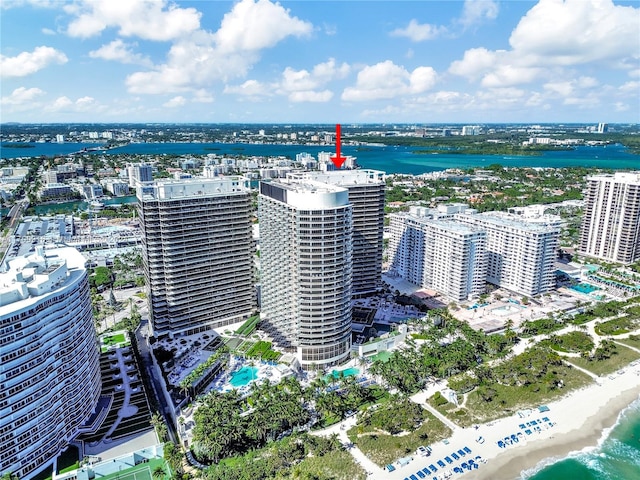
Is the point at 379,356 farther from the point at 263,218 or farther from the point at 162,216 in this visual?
the point at 162,216

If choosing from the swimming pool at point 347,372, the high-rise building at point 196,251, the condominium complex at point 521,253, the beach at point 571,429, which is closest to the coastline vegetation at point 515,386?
the beach at point 571,429

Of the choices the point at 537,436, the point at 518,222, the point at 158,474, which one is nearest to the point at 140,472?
the point at 158,474

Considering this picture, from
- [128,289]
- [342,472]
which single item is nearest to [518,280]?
[342,472]

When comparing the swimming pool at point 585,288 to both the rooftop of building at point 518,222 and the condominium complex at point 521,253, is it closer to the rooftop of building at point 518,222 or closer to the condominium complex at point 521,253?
the condominium complex at point 521,253

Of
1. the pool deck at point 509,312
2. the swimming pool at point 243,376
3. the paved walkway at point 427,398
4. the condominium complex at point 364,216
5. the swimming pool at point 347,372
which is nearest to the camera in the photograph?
the paved walkway at point 427,398

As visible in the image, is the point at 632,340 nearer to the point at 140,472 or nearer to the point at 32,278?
the point at 140,472
